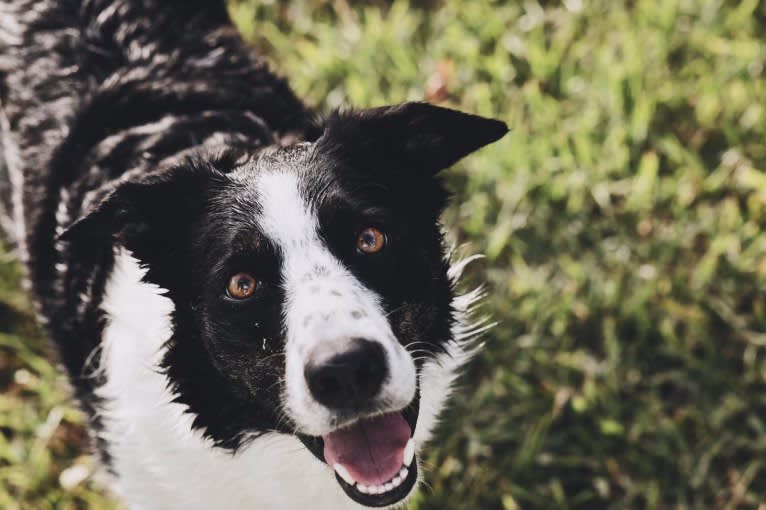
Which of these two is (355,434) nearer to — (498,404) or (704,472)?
(498,404)

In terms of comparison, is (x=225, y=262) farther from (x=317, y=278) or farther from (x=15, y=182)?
(x=15, y=182)

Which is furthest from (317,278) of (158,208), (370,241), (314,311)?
(158,208)

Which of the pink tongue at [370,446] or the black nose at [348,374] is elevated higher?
the black nose at [348,374]

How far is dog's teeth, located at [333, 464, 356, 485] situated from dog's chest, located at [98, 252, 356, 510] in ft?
1.04

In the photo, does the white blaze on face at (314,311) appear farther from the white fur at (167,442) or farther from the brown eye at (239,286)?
the white fur at (167,442)

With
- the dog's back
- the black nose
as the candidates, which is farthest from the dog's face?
the dog's back

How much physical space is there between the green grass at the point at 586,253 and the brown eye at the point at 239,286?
152cm

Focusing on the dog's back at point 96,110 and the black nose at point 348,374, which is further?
the dog's back at point 96,110

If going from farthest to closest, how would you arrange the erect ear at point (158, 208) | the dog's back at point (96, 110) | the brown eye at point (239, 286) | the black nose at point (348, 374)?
1. the dog's back at point (96, 110)
2. the erect ear at point (158, 208)
3. the brown eye at point (239, 286)
4. the black nose at point (348, 374)

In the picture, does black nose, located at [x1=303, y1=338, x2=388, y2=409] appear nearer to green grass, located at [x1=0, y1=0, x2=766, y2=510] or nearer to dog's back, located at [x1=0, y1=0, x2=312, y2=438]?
dog's back, located at [x1=0, y1=0, x2=312, y2=438]

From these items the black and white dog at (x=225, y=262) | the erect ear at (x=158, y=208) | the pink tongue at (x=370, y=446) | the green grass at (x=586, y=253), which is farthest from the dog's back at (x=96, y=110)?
the pink tongue at (x=370, y=446)

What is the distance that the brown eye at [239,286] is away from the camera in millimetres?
2324

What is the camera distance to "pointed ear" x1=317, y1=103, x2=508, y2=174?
251 cm

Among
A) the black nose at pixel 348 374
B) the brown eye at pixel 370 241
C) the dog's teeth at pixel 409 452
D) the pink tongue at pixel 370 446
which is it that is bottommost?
the dog's teeth at pixel 409 452
